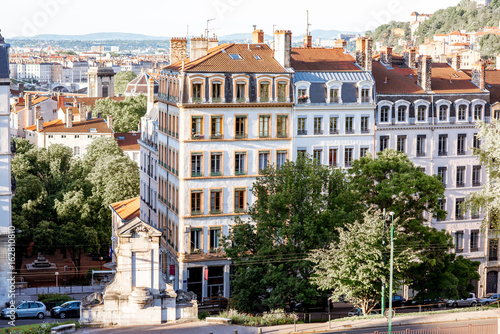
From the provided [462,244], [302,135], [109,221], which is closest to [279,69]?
[302,135]

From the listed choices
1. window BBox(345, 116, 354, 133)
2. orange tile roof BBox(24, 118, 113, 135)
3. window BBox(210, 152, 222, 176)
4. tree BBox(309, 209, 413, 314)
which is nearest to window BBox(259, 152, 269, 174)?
window BBox(210, 152, 222, 176)

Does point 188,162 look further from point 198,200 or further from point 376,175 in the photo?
point 376,175

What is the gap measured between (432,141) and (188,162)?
21.8m

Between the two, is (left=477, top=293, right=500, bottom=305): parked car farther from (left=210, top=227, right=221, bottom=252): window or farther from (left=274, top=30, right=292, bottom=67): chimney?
(left=274, top=30, right=292, bottom=67): chimney

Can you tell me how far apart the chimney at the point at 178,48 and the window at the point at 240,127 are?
11.1 m

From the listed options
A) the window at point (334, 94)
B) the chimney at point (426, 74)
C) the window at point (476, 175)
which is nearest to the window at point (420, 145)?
the chimney at point (426, 74)

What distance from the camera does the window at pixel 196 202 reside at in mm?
61750

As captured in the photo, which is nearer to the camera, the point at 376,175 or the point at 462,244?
the point at 376,175

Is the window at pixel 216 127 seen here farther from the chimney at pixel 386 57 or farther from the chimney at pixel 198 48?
the chimney at pixel 386 57

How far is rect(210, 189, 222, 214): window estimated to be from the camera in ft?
204

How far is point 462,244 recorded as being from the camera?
7119 centimetres

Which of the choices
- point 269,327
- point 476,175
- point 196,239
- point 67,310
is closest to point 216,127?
point 196,239

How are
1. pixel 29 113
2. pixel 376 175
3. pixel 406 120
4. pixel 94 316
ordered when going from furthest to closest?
pixel 29 113 → pixel 406 120 → pixel 376 175 → pixel 94 316

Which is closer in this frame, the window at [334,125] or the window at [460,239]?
the window at [334,125]
